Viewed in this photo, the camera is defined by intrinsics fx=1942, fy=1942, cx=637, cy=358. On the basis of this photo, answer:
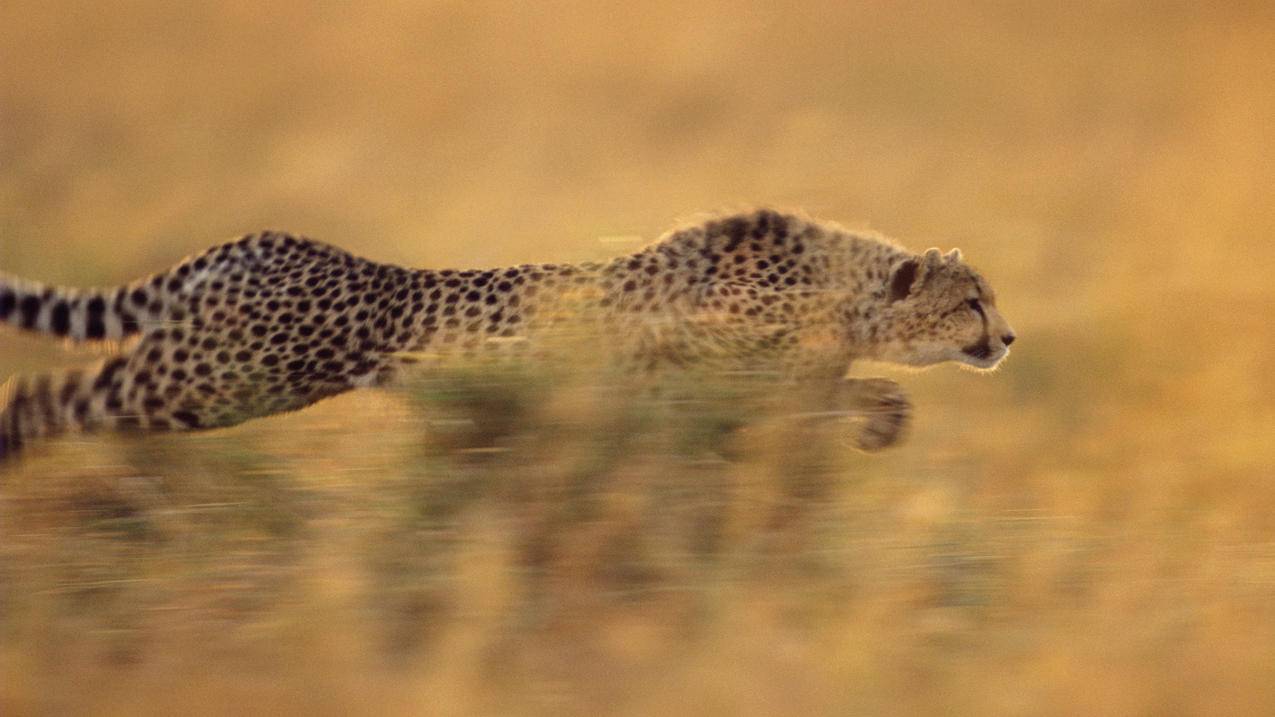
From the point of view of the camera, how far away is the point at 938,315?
18.6 feet

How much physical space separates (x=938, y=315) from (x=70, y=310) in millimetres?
2470

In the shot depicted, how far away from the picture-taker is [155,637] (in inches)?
166

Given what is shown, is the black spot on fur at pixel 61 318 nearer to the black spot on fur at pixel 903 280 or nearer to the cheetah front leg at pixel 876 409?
the cheetah front leg at pixel 876 409

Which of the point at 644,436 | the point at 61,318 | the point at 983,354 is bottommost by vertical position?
the point at 644,436

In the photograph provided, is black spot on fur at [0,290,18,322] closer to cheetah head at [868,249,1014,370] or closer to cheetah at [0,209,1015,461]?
cheetah at [0,209,1015,461]

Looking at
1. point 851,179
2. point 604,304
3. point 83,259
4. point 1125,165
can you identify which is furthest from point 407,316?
point 1125,165

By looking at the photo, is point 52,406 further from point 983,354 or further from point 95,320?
point 983,354

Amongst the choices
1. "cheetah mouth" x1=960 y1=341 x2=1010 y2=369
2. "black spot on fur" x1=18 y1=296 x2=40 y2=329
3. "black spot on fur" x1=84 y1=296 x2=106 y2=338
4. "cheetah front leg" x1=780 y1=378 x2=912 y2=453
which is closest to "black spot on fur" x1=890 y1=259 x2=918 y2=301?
"cheetah mouth" x1=960 y1=341 x2=1010 y2=369

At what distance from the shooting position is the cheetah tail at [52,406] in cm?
527

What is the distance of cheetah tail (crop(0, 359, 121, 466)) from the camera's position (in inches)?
207

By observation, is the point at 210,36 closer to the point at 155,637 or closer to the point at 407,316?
the point at 407,316

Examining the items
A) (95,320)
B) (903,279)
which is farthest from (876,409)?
(95,320)

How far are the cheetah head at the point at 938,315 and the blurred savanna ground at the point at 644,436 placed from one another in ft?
1.10

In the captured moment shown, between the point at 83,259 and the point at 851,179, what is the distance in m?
3.95
